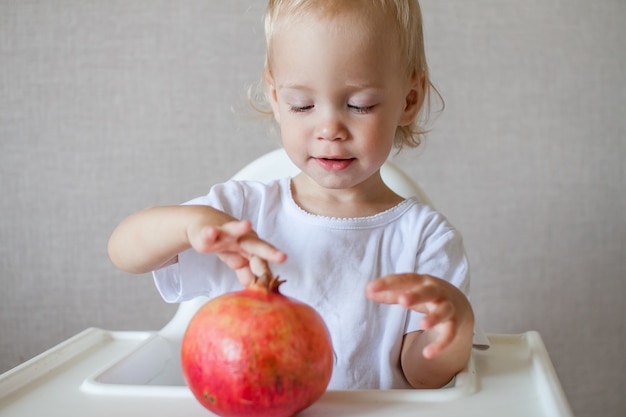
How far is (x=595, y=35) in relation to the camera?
1.33m

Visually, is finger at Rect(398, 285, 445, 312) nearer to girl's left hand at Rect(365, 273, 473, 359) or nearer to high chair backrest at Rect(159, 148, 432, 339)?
girl's left hand at Rect(365, 273, 473, 359)

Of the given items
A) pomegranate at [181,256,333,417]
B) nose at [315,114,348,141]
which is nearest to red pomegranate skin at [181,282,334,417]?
pomegranate at [181,256,333,417]

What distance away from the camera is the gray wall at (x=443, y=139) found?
1340 mm

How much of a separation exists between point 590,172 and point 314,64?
0.86 meters

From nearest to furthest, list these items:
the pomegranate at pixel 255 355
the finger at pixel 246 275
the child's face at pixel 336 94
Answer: the pomegranate at pixel 255 355 → the finger at pixel 246 275 → the child's face at pixel 336 94

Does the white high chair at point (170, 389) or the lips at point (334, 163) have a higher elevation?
the lips at point (334, 163)

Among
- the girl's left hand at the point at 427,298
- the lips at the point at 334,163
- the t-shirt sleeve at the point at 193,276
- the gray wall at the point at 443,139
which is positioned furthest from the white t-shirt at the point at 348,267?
the gray wall at the point at 443,139

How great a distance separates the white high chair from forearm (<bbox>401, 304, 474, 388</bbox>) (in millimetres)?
18

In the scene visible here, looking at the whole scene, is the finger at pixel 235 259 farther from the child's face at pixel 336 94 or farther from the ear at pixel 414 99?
the ear at pixel 414 99

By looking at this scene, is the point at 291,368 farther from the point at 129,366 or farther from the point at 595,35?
the point at 595,35

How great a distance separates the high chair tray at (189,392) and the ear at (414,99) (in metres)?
0.30

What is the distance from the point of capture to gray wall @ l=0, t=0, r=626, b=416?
1.34 meters

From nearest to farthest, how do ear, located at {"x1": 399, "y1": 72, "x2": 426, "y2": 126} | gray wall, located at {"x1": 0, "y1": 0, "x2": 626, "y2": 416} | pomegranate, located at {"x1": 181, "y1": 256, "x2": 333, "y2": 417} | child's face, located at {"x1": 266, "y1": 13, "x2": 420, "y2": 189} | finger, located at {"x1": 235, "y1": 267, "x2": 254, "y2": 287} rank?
pomegranate, located at {"x1": 181, "y1": 256, "x2": 333, "y2": 417}
finger, located at {"x1": 235, "y1": 267, "x2": 254, "y2": 287}
child's face, located at {"x1": 266, "y1": 13, "x2": 420, "y2": 189}
ear, located at {"x1": 399, "y1": 72, "x2": 426, "y2": 126}
gray wall, located at {"x1": 0, "y1": 0, "x2": 626, "y2": 416}

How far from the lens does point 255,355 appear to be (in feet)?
1.49
